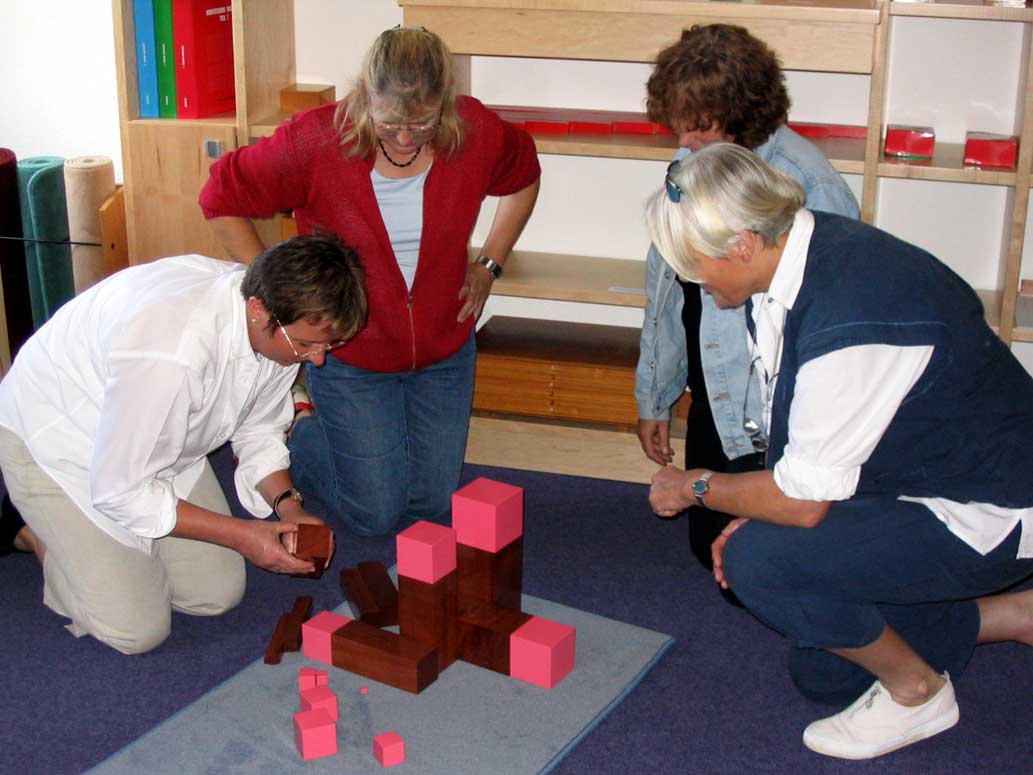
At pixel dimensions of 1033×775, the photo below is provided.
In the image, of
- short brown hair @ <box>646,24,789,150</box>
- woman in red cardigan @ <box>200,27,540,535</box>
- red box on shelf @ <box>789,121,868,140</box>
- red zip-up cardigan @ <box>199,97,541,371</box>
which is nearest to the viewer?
short brown hair @ <box>646,24,789,150</box>

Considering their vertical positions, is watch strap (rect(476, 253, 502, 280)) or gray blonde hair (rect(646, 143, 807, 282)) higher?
gray blonde hair (rect(646, 143, 807, 282))

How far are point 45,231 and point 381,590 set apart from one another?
181 centimetres

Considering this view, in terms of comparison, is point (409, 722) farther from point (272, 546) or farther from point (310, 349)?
point (310, 349)

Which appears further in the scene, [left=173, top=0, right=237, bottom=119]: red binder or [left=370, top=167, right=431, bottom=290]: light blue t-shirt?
[left=173, top=0, right=237, bottom=119]: red binder

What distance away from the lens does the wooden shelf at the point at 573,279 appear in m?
3.11

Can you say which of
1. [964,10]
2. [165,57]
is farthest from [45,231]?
[964,10]

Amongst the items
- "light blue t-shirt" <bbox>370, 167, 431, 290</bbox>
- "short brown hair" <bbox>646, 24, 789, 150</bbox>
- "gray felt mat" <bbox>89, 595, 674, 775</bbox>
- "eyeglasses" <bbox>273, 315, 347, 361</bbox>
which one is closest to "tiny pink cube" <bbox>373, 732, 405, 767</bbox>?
"gray felt mat" <bbox>89, 595, 674, 775</bbox>

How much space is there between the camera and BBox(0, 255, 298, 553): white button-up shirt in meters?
2.14

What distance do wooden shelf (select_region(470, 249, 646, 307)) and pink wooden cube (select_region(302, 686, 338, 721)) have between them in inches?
51.3

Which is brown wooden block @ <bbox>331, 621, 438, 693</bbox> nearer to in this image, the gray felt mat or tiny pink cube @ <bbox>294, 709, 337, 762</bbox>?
the gray felt mat

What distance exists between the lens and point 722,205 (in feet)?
5.96

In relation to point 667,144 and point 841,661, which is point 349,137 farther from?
point 841,661

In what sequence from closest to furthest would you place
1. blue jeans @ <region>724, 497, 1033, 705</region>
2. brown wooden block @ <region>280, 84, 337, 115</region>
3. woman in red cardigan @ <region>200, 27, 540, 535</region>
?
blue jeans @ <region>724, 497, 1033, 705</region>
woman in red cardigan @ <region>200, 27, 540, 535</region>
brown wooden block @ <region>280, 84, 337, 115</region>

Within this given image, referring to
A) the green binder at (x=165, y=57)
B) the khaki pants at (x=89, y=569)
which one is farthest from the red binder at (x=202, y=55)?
the khaki pants at (x=89, y=569)
